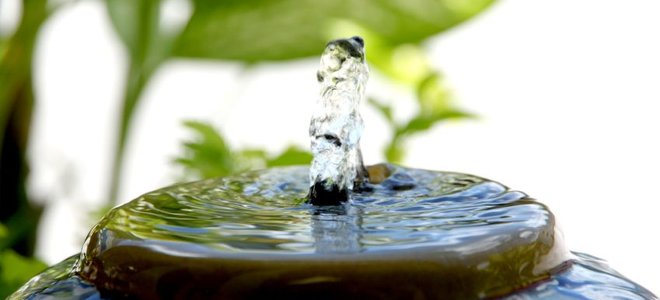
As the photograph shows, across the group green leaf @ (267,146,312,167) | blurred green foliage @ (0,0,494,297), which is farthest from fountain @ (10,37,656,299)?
blurred green foliage @ (0,0,494,297)

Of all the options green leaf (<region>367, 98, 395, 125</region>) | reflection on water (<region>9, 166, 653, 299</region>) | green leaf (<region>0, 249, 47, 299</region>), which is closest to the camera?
reflection on water (<region>9, 166, 653, 299</region>)

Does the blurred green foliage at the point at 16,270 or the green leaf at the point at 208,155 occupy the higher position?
the green leaf at the point at 208,155

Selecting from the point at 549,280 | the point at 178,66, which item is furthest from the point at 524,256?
the point at 178,66

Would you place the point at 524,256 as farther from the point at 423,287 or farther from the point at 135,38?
the point at 135,38

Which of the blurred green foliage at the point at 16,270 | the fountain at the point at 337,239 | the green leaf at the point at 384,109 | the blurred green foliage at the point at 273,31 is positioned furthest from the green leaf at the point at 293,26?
the fountain at the point at 337,239

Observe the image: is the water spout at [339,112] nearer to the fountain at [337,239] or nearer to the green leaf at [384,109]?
the fountain at [337,239]

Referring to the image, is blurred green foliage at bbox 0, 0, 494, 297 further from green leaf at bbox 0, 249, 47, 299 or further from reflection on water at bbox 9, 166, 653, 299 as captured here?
reflection on water at bbox 9, 166, 653, 299
